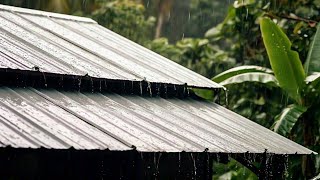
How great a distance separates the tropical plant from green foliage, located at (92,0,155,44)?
771 cm

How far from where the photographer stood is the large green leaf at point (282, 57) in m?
10.3

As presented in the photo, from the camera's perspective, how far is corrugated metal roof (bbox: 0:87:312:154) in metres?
5.76

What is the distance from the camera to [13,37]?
27.1ft

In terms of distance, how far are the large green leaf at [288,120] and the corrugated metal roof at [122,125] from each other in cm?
104

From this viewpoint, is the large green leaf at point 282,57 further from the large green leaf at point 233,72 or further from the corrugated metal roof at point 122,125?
the corrugated metal roof at point 122,125

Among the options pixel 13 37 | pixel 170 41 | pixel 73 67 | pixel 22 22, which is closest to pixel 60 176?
pixel 73 67

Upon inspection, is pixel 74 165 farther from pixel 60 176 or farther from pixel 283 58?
pixel 283 58

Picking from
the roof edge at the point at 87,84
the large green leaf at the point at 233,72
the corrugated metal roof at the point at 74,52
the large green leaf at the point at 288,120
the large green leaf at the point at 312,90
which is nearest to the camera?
the roof edge at the point at 87,84

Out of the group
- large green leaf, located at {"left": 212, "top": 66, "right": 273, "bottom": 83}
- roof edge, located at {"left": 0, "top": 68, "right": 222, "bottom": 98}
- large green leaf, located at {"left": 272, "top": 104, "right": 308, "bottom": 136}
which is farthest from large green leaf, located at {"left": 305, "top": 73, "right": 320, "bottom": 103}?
roof edge, located at {"left": 0, "top": 68, "right": 222, "bottom": 98}

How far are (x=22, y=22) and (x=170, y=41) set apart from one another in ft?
65.3

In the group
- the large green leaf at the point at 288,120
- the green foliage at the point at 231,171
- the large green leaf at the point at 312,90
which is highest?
the large green leaf at the point at 312,90

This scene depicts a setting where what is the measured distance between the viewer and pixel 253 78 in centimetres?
1093

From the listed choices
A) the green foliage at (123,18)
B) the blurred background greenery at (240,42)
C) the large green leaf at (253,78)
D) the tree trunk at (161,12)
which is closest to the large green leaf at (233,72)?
the large green leaf at (253,78)

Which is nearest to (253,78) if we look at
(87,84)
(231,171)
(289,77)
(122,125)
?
(289,77)
